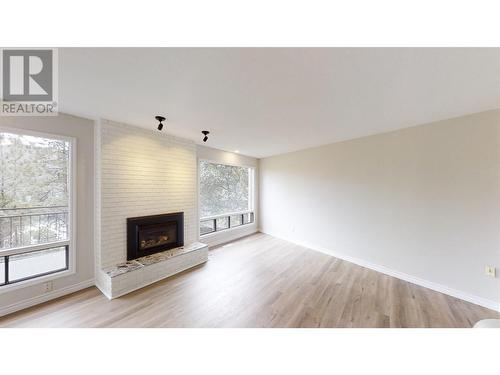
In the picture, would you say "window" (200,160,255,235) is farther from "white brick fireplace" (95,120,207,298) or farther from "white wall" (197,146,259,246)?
"white brick fireplace" (95,120,207,298)

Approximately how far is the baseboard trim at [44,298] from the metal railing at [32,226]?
65 centimetres

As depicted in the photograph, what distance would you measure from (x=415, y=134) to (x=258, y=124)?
2.46 m

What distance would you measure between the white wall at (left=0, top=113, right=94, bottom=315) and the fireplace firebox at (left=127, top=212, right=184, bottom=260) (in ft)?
1.67

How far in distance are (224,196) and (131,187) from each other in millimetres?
2378

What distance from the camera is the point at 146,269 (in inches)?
105

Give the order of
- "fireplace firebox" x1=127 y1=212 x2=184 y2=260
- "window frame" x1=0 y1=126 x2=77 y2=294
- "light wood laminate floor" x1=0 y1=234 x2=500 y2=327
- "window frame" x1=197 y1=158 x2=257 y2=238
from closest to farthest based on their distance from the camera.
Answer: "light wood laminate floor" x1=0 y1=234 x2=500 y2=327, "window frame" x1=0 y1=126 x2=77 y2=294, "fireplace firebox" x1=127 y1=212 x2=184 y2=260, "window frame" x1=197 y1=158 x2=257 y2=238

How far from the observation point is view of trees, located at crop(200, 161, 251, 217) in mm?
4391

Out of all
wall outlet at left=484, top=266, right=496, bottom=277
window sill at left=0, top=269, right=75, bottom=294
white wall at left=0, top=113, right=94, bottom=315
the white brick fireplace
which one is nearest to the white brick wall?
the white brick fireplace

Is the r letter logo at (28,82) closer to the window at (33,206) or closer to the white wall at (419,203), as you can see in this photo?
the window at (33,206)

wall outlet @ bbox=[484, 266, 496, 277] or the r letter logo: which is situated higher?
the r letter logo

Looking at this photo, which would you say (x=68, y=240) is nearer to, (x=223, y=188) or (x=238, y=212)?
(x=223, y=188)

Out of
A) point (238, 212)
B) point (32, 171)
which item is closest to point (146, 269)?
point (32, 171)
